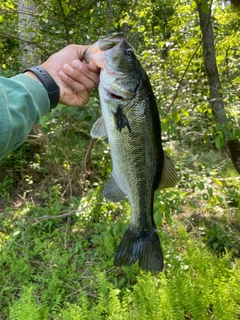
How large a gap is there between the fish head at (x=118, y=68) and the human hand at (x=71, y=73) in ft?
0.46

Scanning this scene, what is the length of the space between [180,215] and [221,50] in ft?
8.82

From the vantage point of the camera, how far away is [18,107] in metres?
1.24

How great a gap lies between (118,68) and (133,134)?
1.09ft

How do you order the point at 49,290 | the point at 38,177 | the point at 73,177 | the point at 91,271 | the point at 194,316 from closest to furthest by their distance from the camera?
1. the point at 194,316
2. the point at 49,290
3. the point at 91,271
4. the point at 73,177
5. the point at 38,177

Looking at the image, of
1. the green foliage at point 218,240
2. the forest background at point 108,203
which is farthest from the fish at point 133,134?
the green foliage at point 218,240

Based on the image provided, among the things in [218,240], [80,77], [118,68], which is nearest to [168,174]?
[118,68]

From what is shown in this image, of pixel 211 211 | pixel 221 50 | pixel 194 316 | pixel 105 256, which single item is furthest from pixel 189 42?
pixel 194 316

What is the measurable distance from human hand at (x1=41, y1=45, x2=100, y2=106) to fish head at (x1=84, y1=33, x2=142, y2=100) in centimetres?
14

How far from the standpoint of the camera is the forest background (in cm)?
311

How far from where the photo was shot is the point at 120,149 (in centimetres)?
162

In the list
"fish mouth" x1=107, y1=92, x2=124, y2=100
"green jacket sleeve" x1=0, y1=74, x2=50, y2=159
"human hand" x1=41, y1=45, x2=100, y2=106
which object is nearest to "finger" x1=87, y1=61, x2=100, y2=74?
"human hand" x1=41, y1=45, x2=100, y2=106

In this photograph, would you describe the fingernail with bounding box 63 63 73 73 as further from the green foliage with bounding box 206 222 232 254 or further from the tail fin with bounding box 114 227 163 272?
the green foliage with bounding box 206 222 232 254

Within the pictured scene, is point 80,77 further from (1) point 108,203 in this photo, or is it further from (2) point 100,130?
(1) point 108,203

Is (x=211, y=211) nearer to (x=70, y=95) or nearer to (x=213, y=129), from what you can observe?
(x=213, y=129)
